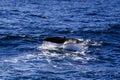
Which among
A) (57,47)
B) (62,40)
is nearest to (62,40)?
Result: (62,40)

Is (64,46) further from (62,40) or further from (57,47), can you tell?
(62,40)

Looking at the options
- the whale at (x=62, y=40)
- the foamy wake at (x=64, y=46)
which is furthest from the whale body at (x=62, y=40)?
the foamy wake at (x=64, y=46)

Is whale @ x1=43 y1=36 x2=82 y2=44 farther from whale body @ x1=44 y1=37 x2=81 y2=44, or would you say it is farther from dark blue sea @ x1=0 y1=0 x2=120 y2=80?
dark blue sea @ x1=0 y1=0 x2=120 y2=80

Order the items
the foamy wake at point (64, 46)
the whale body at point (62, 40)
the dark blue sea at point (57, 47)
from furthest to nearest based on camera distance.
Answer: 1. the whale body at point (62, 40)
2. the foamy wake at point (64, 46)
3. the dark blue sea at point (57, 47)

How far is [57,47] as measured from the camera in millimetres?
37281

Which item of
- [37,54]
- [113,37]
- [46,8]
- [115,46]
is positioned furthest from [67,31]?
[46,8]

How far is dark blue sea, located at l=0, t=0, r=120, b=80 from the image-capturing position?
3033cm

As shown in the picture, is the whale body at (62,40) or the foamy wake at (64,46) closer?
the foamy wake at (64,46)

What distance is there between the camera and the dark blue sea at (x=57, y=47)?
99.5 ft

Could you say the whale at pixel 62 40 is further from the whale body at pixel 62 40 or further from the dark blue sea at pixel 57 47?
the dark blue sea at pixel 57 47

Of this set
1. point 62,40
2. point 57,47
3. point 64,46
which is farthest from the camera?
point 62,40

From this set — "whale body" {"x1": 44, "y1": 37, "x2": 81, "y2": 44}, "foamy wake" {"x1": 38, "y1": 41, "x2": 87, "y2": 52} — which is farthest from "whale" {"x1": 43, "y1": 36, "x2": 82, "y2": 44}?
"foamy wake" {"x1": 38, "y1": 41, "x2": 87, "y2": 52}

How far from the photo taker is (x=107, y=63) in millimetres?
33188

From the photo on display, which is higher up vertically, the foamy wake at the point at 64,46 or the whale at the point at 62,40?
the whale at the point at 62,40
